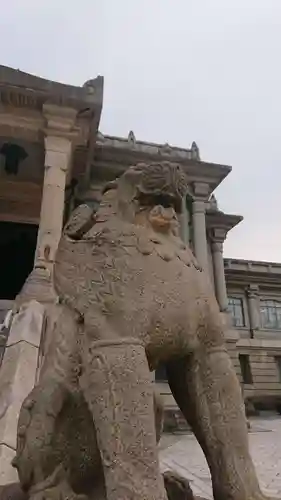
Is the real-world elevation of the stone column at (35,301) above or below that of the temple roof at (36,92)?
below

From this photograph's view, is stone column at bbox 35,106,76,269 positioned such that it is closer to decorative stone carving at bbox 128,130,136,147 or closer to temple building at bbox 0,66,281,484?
temple building at bbox 0,66,281,484

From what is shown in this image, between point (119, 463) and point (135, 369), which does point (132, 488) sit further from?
point (135, 369)

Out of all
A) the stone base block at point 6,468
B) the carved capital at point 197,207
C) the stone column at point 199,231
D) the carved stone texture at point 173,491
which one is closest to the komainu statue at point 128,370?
the carved stone texture at point 173,491

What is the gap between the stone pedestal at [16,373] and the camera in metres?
3.33

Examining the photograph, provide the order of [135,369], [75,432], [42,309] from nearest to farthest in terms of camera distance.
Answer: [135,369] < [75,432] < [42,309]

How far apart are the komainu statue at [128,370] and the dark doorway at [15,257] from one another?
15.2 metres

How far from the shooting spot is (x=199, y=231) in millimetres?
17406

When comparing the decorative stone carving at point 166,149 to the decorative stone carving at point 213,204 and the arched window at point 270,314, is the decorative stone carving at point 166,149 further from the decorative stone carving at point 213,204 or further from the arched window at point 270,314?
the arched window at point 270,314

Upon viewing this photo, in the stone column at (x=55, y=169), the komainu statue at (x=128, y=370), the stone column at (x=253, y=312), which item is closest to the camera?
the komainu statue at (x=128, y=370)

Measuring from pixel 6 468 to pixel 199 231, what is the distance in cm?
1486

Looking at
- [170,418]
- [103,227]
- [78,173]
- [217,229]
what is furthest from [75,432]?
[217,229]

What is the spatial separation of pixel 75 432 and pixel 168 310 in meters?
0.55

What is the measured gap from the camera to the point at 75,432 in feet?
5.28

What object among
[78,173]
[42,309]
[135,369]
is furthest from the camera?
[78,173]
